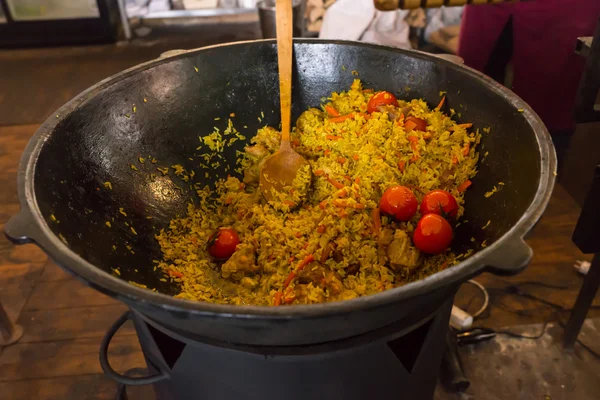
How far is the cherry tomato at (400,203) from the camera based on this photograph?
50.0 inches

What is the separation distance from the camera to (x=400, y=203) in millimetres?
1268

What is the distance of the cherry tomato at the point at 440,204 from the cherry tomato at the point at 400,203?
1.4 inches

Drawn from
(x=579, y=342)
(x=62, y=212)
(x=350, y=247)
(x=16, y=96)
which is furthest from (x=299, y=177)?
(x=16, y=96)

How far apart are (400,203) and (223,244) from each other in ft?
1.63

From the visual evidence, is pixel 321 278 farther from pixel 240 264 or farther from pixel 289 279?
pixel 240 264

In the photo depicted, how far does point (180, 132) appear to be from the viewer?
1454mm

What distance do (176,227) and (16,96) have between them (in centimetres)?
306

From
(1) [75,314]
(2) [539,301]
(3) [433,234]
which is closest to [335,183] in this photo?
(3) [433,234]

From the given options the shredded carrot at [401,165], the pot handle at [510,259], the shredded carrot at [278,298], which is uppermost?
the pot handle at [510,259]

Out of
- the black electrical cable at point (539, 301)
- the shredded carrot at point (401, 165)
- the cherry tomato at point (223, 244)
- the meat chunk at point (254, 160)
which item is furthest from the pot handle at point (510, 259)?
the black electrical cable at point (539, 301)

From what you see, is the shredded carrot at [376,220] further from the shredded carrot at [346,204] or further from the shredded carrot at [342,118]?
the shredded carrot at [342,118]

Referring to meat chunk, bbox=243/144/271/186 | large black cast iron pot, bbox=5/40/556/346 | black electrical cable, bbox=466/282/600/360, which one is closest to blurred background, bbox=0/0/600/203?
black electrical cable, bbox=466/282/600/360

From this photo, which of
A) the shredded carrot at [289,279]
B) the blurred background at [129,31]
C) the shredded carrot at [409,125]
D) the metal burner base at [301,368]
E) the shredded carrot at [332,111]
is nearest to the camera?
the metal burner base at [301,368]

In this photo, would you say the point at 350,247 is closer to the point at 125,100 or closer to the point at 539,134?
the point at 539,134
